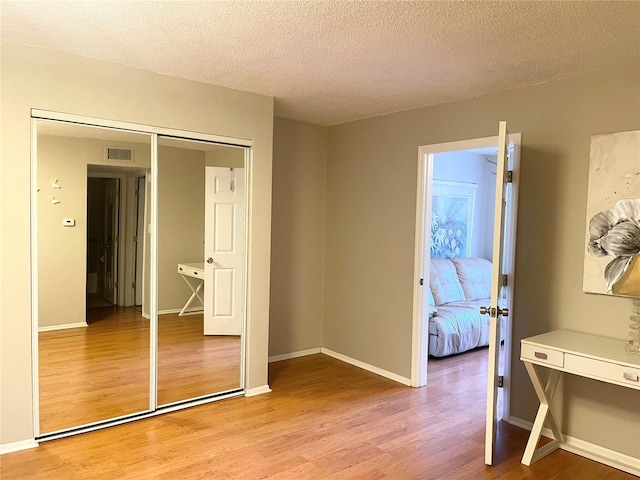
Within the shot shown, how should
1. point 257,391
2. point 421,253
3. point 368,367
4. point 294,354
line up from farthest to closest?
point 294,354 < point 368,367 < point 421,253 < point 257,391

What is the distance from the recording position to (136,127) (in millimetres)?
3205

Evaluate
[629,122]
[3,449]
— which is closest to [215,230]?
[3,449]

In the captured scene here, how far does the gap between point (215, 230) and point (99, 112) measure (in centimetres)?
112

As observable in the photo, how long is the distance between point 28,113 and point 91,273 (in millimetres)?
1070

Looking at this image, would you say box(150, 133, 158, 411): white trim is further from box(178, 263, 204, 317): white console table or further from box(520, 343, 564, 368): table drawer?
box(520, 343, 564, 368): table drawer

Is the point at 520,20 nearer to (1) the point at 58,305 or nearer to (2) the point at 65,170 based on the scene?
(2) the point at 65,170

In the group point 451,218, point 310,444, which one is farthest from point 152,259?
point 451,218

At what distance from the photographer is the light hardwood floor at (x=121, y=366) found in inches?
121

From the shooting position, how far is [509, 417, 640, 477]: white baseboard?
2832mm

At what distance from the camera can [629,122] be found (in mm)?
2865

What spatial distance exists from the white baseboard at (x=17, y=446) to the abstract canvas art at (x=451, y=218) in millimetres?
4782

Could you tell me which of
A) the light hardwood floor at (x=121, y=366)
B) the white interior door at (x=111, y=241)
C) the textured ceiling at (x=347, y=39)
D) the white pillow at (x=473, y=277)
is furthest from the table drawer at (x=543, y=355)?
the white pillow at (x=473, y=277)

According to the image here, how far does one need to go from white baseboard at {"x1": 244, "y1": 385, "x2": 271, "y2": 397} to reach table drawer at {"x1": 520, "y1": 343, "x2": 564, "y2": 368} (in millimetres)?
2028

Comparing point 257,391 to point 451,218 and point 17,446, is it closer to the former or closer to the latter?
point 17,446
